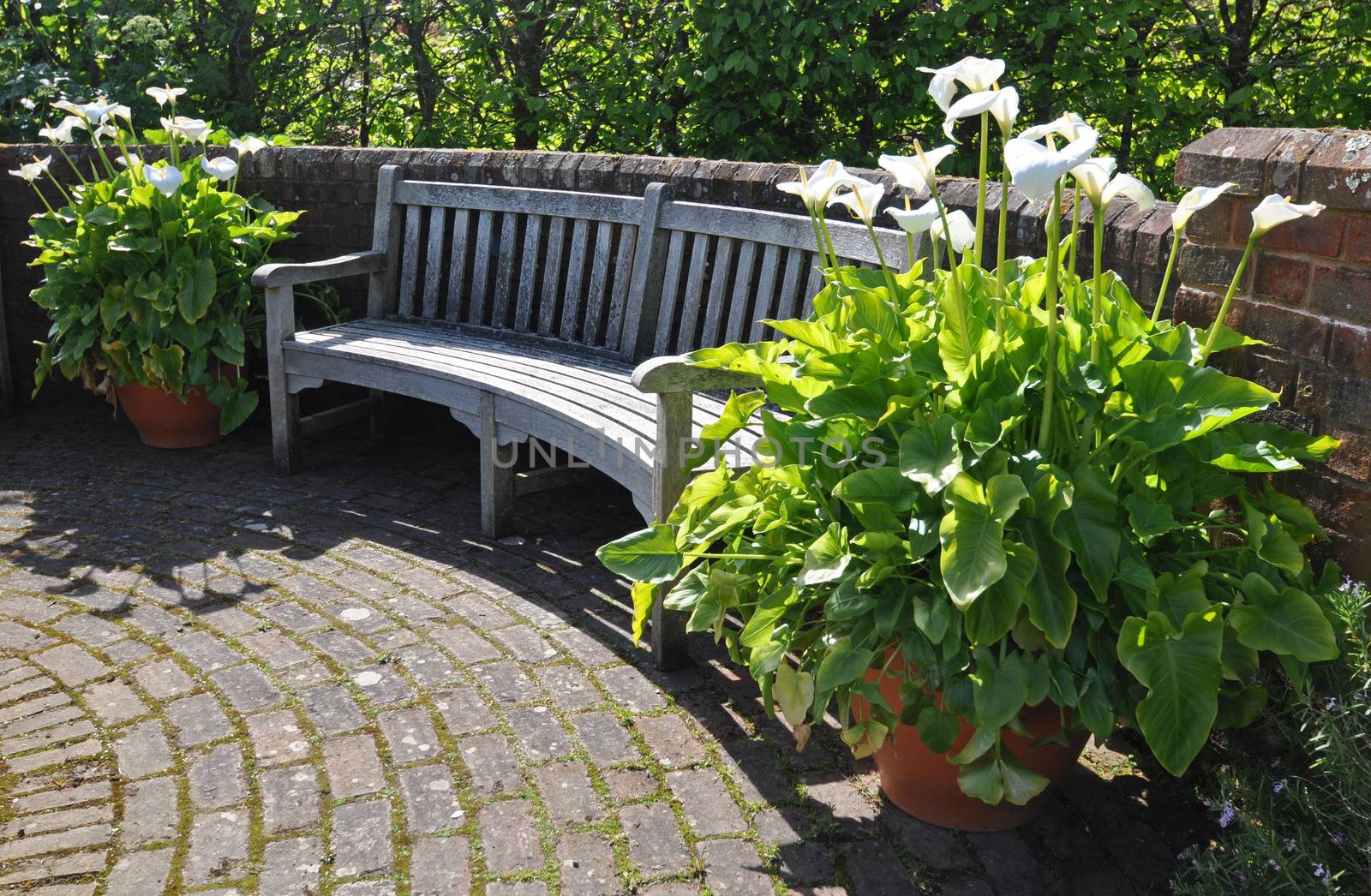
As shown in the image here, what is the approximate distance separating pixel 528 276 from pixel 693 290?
0.95 metres

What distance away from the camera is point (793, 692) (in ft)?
8.53

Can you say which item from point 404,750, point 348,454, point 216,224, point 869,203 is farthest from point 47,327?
point 869,203

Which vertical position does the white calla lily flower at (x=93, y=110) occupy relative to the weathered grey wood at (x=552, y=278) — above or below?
above

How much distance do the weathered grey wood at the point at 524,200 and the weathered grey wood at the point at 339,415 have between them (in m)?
0.88

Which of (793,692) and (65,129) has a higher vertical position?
(65,129)

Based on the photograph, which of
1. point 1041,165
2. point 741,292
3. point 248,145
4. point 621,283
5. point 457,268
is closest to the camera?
point 1041,165

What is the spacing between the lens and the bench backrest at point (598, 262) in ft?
13.2

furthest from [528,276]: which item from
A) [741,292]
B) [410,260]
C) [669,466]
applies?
[669,466]

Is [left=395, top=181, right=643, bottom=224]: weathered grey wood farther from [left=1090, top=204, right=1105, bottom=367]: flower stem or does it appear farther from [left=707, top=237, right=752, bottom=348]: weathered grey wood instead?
[left=1090, top=204, right=1105, bottom=367]: flower stem

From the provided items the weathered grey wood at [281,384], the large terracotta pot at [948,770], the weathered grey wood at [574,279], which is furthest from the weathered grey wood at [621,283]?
the large terracotta pot at [948,770]

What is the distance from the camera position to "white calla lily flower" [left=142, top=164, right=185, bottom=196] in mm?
4855

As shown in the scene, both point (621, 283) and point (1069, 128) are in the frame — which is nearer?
point (1069, 128)

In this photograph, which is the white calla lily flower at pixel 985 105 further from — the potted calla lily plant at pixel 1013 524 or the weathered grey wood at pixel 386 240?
the weathered grey wood at pixel 386 240

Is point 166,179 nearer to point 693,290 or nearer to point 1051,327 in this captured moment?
point 693,290
